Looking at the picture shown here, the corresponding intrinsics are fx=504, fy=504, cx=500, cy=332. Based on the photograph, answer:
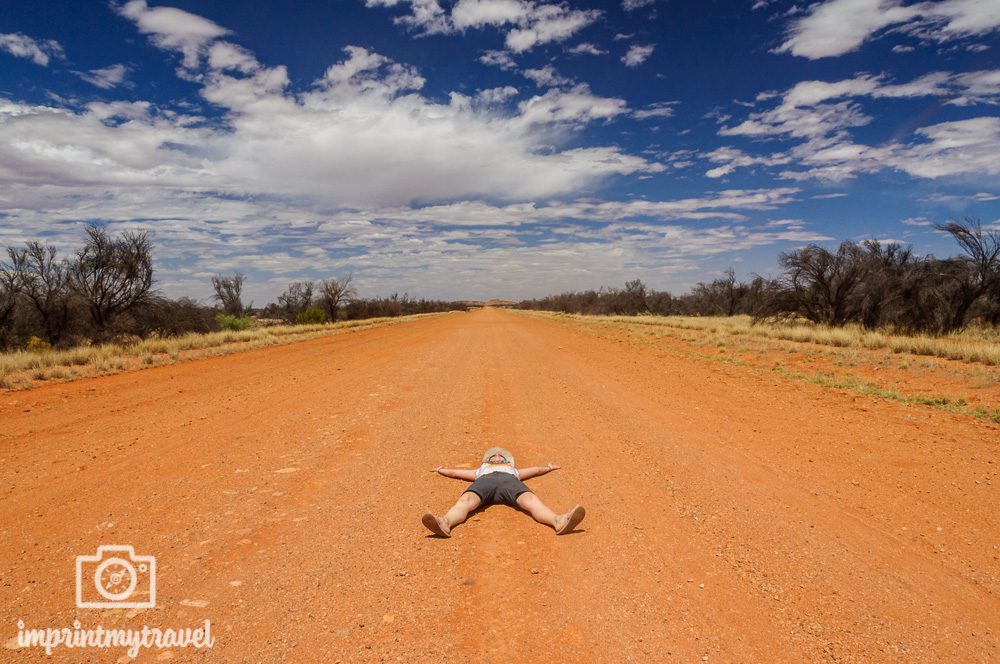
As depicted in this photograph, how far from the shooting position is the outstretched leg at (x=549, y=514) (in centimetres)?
410

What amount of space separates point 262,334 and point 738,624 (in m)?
31.0

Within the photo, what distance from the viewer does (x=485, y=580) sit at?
350 cm

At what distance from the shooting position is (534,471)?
17.7 feet

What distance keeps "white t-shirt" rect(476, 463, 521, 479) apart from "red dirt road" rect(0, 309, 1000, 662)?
0.37 meters

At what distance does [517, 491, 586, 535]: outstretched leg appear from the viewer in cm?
410

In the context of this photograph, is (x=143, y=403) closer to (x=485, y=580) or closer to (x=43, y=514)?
(x=43, y=514)

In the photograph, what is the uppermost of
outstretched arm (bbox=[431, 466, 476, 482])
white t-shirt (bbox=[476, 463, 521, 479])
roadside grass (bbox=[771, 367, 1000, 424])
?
roadside grass (bbox=[771, 367, 1000, 424])

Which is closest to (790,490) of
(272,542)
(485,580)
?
(485,580)

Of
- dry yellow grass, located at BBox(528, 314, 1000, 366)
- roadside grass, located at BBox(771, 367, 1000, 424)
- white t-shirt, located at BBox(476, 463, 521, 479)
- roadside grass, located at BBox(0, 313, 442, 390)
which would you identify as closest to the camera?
white t-shirt, located at BBox(476, 463, 521, 479)

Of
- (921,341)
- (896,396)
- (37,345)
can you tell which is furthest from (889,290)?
(37,345)

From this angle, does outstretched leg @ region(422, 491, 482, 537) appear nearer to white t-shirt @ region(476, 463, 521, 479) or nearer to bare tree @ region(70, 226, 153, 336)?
white t-shirt @ region(476, 463, 521, 479)

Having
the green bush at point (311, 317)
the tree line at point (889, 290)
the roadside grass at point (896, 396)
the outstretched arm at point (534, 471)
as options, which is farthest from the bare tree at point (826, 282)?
the green bush at point (311, 317)

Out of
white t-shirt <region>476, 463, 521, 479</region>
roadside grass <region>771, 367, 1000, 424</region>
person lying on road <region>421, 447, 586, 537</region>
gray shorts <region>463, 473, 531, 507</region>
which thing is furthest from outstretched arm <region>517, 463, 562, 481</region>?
roadside grass <region>771, 367, 1000, 424</region>

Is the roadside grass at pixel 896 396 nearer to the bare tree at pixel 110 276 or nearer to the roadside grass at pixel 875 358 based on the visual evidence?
the roadside grass at pixel 875 358
